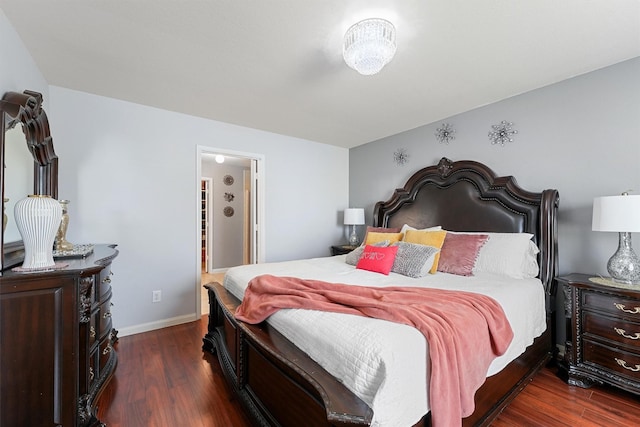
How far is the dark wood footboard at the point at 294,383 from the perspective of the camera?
992 millimetres

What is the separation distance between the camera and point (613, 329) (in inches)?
73.6

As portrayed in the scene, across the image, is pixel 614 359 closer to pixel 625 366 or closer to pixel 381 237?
pixel 625 366

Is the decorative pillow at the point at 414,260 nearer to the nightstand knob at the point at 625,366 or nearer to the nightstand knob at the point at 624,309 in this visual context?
the nightstand knob at the point at 624,309

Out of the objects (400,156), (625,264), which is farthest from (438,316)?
(400,156)

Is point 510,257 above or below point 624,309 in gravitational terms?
above

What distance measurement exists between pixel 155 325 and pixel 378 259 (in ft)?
8.20

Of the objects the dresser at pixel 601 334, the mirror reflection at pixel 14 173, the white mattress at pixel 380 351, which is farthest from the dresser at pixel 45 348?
the dresser at pixel 601 334

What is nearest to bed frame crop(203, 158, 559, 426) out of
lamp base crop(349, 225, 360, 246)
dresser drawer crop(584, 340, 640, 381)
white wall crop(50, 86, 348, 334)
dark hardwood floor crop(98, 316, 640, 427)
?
dark hardwood floor crop(98, 316, 640, 427)

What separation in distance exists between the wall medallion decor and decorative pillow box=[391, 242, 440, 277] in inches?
65.5

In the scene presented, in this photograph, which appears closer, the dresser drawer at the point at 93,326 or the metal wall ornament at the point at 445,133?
the dresser drawer at the point at 93,326

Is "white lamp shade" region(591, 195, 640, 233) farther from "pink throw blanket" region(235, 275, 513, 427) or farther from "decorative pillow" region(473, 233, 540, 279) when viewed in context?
"pink throw blanket" region(235, 275, 513, 427)

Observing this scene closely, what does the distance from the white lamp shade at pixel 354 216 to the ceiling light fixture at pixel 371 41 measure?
8.43 feet

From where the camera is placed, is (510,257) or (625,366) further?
(510,257)

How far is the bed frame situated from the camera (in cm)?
112
